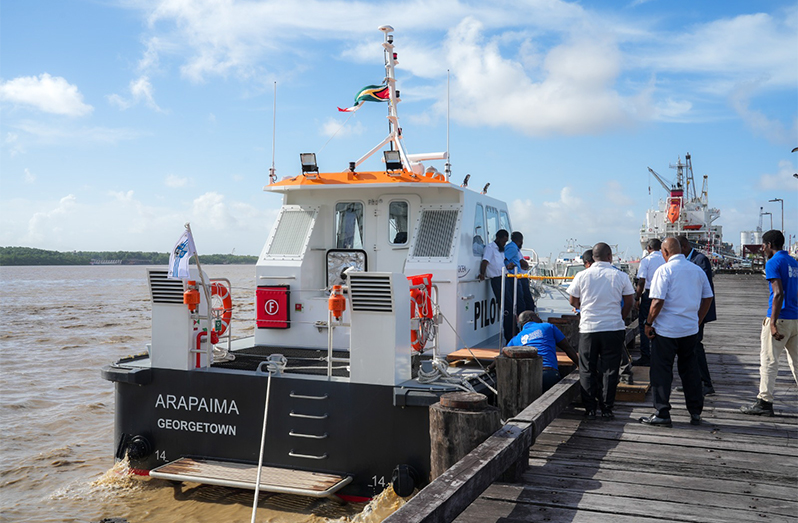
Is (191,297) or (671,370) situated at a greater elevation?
(191,297)

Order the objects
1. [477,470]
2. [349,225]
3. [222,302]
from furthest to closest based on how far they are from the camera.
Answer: [349,225] < [222,302] < [477,470]

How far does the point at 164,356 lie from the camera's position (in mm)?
6984

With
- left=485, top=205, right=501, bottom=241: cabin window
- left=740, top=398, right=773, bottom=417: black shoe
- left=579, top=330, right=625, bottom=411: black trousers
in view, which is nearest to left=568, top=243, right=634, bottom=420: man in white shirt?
left=579, top=330, right=625, bottom=411: black trousers

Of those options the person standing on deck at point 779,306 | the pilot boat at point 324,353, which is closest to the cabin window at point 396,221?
the pilot boat at point 324,353

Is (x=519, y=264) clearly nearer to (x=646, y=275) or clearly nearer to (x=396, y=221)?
(x=646, y=275)

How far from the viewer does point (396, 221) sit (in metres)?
8.95

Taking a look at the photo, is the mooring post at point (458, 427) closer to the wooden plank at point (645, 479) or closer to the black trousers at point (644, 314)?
the wooden plank at point (645, 479)

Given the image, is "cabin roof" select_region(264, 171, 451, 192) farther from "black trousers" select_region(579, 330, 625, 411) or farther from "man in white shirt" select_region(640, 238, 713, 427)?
"man in white shirt" select_region(640, 238, 713, 427)

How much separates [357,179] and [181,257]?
272 centimetres

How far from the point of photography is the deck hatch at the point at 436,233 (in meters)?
8.44

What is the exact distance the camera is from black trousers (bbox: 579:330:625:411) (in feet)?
20.6

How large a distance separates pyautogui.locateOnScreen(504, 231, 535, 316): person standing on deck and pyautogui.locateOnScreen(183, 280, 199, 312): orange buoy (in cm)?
427

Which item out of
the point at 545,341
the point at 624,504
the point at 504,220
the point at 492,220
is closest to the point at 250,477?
the point at 545,341

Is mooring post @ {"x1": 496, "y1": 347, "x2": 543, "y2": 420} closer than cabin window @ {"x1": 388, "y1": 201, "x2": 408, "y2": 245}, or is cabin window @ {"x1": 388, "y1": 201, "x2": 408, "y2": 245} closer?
mooring post @ {"x1": 496, "y1": 347, "x2": 543, "y2": 420}
